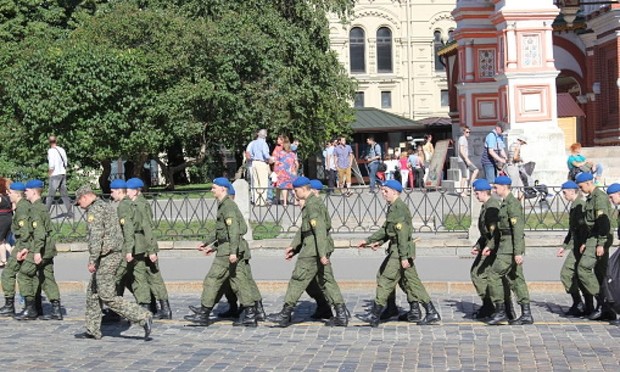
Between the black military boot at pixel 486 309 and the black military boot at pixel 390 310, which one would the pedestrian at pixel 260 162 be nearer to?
the black military boot at pixel 390 310

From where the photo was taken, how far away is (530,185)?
78.2 feet

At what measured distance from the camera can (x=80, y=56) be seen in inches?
1275

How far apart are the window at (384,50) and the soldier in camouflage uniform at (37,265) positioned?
195ft

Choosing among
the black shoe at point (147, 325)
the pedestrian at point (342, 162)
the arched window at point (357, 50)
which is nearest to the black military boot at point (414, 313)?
A: the black shoe at point (147, 325)

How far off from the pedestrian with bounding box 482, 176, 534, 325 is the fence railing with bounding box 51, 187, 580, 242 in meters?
6.91

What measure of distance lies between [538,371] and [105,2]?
118ft

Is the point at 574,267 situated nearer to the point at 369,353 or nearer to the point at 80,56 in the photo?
the point at 369,353

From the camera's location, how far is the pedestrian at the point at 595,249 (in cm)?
1299

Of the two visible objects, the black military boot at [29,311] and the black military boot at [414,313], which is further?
the black military boot at [29,311]

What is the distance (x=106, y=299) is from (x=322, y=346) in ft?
7.63

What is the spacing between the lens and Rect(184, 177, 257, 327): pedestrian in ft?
42.9

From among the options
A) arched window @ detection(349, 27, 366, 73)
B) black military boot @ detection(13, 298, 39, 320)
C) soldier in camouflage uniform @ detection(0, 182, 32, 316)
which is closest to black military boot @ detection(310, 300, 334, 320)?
black military boot @ detection(13, 298, 39, 320)

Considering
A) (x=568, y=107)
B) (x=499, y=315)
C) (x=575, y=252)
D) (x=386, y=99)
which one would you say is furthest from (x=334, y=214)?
(x=386, y=99)

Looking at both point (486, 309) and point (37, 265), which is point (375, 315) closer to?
→ point (486, 309)
